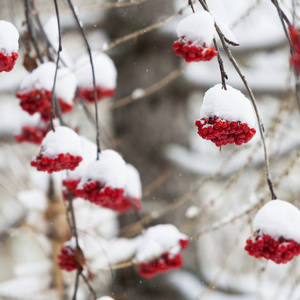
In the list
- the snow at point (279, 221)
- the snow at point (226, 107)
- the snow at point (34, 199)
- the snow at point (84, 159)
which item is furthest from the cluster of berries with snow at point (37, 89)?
the snow at point (34, 199)

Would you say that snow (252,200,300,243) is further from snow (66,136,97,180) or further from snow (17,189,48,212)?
snow (17,189,48,212)

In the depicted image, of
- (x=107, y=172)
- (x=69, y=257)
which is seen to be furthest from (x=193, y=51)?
(x=69, y=257)

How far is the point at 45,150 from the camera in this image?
100 centimetres

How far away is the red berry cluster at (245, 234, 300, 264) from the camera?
0.88 metres

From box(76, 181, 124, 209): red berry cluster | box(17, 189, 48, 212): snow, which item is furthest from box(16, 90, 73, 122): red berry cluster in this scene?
box(17, 189, 48, 212): snow

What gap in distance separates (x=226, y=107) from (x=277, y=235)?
260 millimetres

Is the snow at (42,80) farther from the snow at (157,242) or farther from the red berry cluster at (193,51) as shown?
the snow at (157,242)

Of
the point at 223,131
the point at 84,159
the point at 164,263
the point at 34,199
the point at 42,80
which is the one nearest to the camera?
the point at 223,131

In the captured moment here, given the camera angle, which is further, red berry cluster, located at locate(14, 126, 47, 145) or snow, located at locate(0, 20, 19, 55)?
red berry cluster, located at locate(14, 126, 47, 145)

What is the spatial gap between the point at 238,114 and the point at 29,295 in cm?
212

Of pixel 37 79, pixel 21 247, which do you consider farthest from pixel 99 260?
pixel 21 247

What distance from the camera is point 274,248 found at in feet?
2.93

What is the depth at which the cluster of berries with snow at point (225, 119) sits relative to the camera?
2.76 feet

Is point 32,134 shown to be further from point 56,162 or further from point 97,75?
point 56,162
